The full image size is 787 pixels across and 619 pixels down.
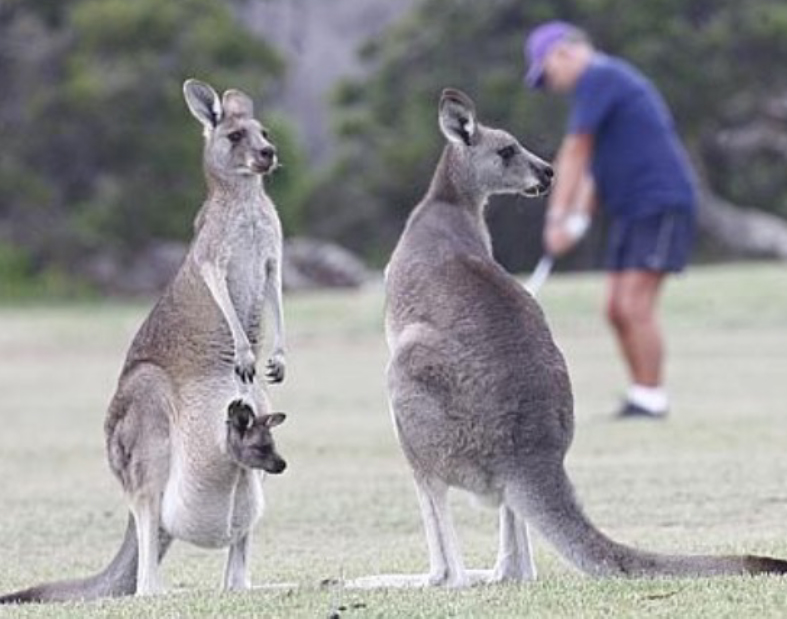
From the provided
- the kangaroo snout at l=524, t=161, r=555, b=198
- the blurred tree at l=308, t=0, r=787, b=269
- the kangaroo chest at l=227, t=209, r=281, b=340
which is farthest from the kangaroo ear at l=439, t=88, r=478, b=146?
the blurred tree at l=308, t=0, r=787, b=269

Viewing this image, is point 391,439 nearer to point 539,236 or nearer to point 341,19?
point 539,236

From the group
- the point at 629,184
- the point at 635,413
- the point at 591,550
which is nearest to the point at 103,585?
the point at 591,550

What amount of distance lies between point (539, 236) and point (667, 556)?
24.4 meters

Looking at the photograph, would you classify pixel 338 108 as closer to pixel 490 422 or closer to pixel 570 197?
pixel 570 197

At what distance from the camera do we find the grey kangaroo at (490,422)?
23.3 ft

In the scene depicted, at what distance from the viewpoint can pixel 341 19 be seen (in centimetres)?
3966

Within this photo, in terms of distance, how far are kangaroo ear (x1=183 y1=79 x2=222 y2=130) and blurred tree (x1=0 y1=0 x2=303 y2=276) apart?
23.9 metres

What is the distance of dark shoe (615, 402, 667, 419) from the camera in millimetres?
14109

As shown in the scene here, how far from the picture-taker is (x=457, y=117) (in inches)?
334

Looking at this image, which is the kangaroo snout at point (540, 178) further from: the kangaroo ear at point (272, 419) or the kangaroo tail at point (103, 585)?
the kangaroo tail at point (103, 585)

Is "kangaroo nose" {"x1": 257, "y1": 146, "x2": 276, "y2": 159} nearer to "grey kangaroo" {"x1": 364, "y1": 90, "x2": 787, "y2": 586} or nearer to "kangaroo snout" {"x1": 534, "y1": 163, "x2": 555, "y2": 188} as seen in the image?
"grey kangaroo" {"x1": 364, "y1": 90, "x2": 787, "y2": 586}

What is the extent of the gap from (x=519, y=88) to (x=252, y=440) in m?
26.4

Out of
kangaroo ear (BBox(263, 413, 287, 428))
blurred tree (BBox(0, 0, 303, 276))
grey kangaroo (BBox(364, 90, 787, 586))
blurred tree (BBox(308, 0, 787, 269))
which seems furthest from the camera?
blurred tree (BBox(308, 0, 787, 269))

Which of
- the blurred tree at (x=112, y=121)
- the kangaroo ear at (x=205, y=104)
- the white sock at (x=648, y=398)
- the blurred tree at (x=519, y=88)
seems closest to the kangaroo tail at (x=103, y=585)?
the kangaroo ear at (x=205, y=104)
